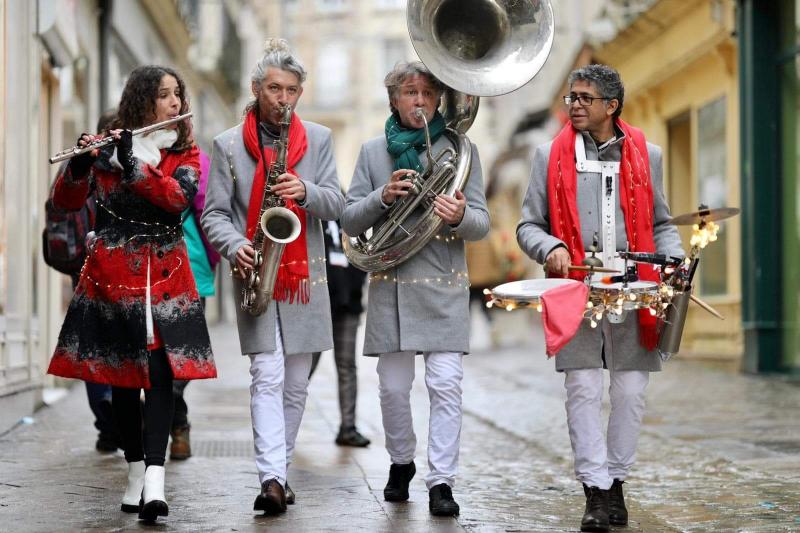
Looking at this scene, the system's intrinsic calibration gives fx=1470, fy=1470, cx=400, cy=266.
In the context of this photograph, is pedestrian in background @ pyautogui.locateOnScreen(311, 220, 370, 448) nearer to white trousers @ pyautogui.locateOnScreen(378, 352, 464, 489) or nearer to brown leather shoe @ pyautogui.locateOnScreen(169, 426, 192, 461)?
brown leather shoe @ pyautogui.locateOnScreen(169, 426, 192, 461)

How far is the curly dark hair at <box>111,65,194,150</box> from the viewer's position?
609 cm

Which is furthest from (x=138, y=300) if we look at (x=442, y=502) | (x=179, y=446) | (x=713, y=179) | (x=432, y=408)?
(x=713, y=179)

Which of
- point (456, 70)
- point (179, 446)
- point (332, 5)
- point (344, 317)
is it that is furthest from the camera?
point (332, 5)

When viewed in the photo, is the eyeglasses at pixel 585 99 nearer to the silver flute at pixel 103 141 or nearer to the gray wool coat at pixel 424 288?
the gray wool coat at pixel 424 288

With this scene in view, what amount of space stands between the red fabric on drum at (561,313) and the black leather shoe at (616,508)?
719 millimetres

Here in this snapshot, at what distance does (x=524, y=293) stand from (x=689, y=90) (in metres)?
14.1

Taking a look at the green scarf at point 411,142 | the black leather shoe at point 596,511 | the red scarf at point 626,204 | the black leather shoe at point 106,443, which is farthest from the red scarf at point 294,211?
the black leather shoe at point 106,443

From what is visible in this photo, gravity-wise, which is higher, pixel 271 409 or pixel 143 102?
pixel 143 102

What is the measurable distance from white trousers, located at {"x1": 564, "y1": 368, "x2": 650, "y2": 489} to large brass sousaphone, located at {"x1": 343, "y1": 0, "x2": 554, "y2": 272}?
0.92m

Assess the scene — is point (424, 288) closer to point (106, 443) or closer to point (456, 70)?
point (456, 70)

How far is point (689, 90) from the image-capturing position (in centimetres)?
1903

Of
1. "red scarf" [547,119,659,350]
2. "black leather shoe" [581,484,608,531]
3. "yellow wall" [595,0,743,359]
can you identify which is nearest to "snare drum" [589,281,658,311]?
"red scarf" [547,119,659,350]

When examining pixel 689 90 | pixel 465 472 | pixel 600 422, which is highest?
pixel 689 90

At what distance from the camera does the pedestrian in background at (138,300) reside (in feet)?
19.2
